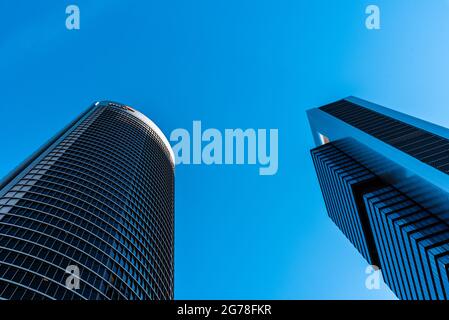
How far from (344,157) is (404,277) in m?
41.9

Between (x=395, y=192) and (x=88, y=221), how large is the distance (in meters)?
62.1

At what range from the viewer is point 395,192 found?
73.1 metres

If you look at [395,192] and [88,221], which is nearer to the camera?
[88,221]

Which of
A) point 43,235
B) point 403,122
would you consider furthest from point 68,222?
point 403,122

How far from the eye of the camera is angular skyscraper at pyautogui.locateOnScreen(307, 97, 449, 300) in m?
55.2

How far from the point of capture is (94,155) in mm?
85625

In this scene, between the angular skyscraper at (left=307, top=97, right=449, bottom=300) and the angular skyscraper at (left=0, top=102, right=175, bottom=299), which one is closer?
the angular skyscraper at (left=0, top=102, right=175, bottom=299)

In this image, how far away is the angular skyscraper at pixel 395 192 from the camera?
181 feet

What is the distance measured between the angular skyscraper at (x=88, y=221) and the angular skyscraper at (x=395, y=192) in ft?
152

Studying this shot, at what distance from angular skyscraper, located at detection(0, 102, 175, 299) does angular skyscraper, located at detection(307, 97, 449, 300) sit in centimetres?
4628

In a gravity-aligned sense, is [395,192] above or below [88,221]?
above

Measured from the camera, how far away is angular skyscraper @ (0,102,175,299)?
49.0 metres

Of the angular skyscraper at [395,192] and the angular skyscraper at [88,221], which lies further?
the angular skyscraper at [395,192]
